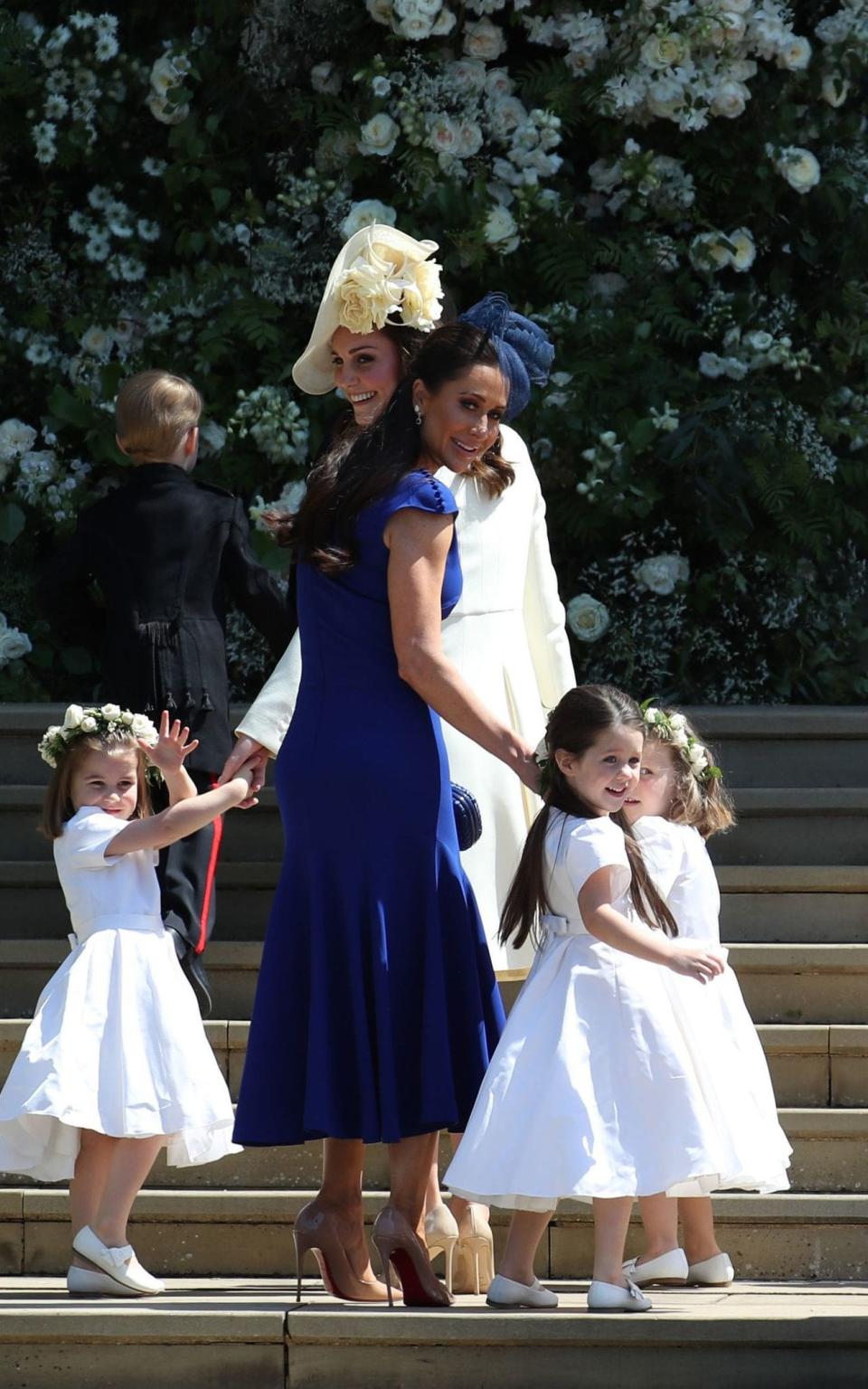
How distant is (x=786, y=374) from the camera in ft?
25.0

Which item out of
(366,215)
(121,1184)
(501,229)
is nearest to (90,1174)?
(121,1184)

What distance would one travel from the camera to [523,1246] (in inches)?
145

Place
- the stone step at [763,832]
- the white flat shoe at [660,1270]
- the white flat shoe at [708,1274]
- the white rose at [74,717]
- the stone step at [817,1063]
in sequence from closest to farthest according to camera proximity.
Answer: the white flat shoe at [660,1270], the white flat shoe at [708,1274], the white rose at [74,717], the stone step at [817,1063], the stone step at [763,832]

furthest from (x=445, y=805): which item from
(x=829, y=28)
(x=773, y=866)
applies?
(x=829, y=28)

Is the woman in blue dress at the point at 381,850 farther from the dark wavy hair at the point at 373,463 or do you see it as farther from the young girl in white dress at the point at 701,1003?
the young girl in white dress at the point at 701,1003

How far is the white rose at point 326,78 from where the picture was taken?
306 inches

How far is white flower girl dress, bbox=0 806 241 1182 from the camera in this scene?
409 centimetres

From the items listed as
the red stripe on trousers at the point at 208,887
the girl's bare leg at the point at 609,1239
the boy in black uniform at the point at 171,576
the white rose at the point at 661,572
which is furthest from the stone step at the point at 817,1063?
the white rose at the point at 661,572

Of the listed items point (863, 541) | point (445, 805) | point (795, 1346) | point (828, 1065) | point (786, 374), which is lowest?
point (795, 1346)

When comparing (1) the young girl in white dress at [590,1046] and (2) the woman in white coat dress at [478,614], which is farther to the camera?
(2) the woman in white coat dress at [478,614]

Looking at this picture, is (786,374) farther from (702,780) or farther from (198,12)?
(702,780)

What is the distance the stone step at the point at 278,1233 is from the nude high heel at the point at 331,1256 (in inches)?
29.2

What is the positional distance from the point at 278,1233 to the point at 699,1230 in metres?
0.88

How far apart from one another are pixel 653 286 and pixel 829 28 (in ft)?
3.52
